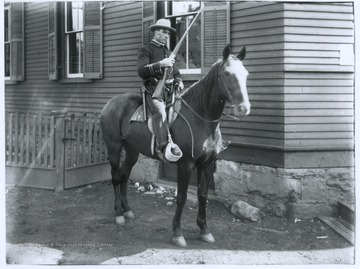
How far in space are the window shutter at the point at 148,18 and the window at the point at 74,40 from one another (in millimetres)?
2206

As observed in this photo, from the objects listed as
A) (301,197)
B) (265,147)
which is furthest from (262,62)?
(301,197)

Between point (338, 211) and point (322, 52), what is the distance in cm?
238

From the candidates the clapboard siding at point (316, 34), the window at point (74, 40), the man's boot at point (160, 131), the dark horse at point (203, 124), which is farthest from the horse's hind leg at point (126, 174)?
the window at point (74, 40)

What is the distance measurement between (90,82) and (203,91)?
15.7ft

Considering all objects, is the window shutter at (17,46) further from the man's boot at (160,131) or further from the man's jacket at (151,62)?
the man's boot at (160,131)

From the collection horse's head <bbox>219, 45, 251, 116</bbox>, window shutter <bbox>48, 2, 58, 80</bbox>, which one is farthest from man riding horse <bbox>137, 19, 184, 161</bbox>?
window shutter <bbox>48, 2, 58, 80</bbox>

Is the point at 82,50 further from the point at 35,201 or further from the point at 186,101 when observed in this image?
the point at 186,101

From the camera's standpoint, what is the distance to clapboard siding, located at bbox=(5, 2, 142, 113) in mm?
8000

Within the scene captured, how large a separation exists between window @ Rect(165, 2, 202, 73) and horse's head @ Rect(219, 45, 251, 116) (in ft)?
8.76

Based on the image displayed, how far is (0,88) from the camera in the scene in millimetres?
4406

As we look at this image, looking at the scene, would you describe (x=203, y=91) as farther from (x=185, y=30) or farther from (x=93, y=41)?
(x=93, y=41)

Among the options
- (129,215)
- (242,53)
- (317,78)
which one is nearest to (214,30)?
(317,78)

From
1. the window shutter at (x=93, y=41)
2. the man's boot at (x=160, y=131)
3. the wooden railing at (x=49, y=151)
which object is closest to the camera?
the man's boot at (x=160, y=131)

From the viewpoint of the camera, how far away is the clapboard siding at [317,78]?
5605mm
